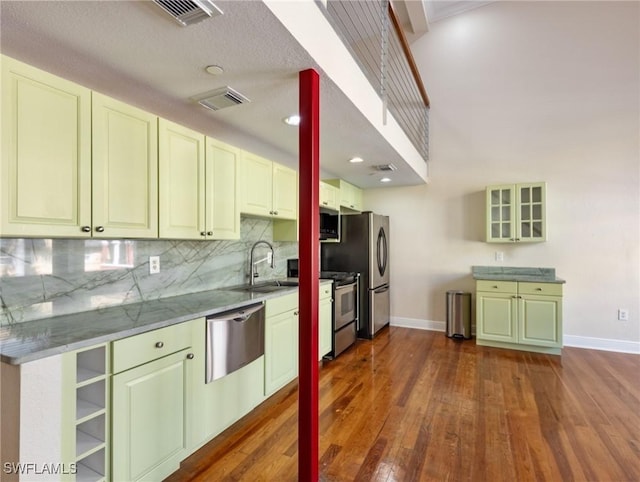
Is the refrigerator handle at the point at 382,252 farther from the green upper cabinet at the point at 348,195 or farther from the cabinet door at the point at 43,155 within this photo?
the cabinet door at the point at 43,155

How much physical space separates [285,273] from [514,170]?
333 cm

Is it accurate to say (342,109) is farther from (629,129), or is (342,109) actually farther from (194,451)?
(629,129)

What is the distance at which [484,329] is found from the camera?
3916 mm

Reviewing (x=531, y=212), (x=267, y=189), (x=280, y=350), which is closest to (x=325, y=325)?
(x=280, y=350)

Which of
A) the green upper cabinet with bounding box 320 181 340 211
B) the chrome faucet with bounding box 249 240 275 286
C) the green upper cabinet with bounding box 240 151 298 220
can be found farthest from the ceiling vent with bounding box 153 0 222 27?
the green upper cabinet with bounding box 320 181 340 211

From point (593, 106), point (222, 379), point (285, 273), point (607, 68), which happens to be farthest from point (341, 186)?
point (607, 68)

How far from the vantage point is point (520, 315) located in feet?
12.3

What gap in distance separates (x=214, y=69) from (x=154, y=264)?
1375 millimetres

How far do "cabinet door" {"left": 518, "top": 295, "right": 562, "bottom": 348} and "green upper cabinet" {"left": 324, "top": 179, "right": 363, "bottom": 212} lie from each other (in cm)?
244

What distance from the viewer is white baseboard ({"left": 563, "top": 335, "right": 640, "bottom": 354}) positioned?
372 cm

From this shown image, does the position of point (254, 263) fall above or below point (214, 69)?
below

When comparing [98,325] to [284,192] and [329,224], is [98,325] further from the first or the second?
[329,224]

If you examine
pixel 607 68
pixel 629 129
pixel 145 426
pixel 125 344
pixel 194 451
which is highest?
pixel 607 68
